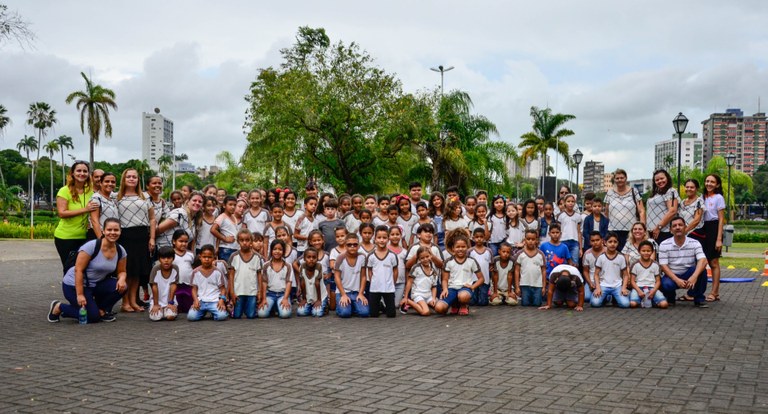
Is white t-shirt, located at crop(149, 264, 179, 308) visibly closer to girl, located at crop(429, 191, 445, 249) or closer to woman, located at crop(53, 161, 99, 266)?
woman, located at crop(53, 161, 99, 266)

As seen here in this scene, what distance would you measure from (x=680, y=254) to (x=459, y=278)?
Answer: 11.9ft

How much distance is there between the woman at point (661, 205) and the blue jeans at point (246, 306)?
6.72 meters

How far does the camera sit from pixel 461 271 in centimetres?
1010

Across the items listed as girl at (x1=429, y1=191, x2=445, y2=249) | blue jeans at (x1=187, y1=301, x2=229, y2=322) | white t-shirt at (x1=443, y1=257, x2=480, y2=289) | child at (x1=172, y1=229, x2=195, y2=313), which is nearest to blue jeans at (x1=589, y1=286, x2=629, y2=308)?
white t-shirt at (x1=443, y1=257, x2=480, y2=289)

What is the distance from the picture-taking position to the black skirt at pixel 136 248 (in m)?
9.53

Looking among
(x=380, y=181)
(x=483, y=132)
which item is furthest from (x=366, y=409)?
(x=483, y=132)

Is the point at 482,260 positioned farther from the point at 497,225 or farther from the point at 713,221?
the point at 713,221

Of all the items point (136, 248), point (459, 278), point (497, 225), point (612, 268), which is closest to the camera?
point (136, 248)

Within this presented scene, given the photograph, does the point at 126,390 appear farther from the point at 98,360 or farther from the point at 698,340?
the point at 698,340

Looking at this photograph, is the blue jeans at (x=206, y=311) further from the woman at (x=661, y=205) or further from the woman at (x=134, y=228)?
the woman at (x=661, y=205)

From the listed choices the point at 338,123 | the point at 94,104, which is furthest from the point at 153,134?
the point at 338,123

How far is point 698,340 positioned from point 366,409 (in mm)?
4604

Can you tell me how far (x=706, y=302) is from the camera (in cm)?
1088

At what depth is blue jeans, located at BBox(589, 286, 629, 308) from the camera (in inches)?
411
